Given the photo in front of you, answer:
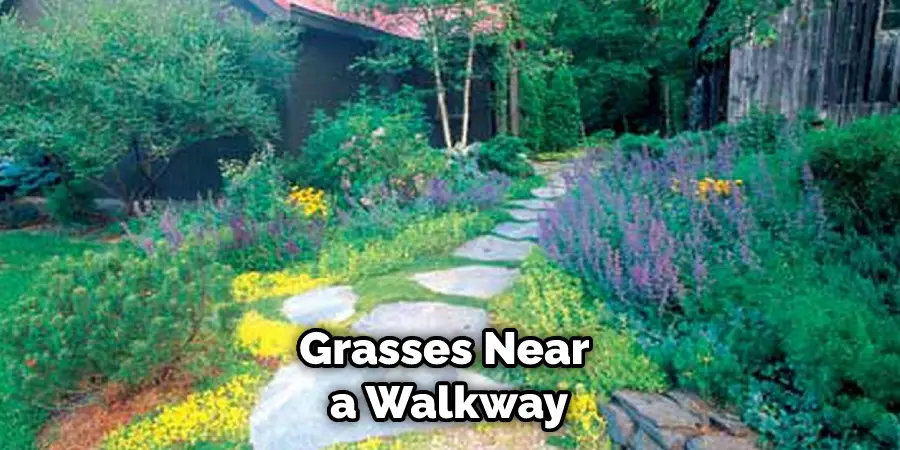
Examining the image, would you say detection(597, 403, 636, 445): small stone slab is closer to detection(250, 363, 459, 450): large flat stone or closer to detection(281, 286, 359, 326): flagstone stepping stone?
detection(250, 363, 459, 450): large flat stone

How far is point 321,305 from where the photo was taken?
381cm

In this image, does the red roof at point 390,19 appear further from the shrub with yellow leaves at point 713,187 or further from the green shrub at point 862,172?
the green shrub at point 862,172

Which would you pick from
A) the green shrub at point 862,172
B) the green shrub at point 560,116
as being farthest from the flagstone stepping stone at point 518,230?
the green shrub at point 560,116

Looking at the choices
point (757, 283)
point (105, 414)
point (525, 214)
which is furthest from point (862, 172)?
point (105, 414)

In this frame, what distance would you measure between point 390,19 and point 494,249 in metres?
4.66

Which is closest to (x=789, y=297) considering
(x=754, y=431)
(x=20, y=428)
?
(x=754, y=431)

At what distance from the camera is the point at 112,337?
2.84 m

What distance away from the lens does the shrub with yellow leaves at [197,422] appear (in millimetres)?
2721

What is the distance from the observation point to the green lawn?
5.52 meters

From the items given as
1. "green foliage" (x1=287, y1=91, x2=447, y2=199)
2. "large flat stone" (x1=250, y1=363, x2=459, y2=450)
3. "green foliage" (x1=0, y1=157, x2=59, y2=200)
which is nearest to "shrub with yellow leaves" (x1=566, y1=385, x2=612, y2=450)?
"large flat stone" (x1=250, y1=363, x2=459, y2=450)

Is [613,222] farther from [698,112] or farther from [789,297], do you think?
[698,112]

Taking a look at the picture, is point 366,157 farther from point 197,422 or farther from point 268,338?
point 197,422

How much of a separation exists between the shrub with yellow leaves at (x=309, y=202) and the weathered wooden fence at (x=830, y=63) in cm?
342

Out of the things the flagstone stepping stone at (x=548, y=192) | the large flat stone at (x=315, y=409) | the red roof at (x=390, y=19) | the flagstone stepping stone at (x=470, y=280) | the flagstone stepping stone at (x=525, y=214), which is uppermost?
the red roof at (x=390, y=19)
